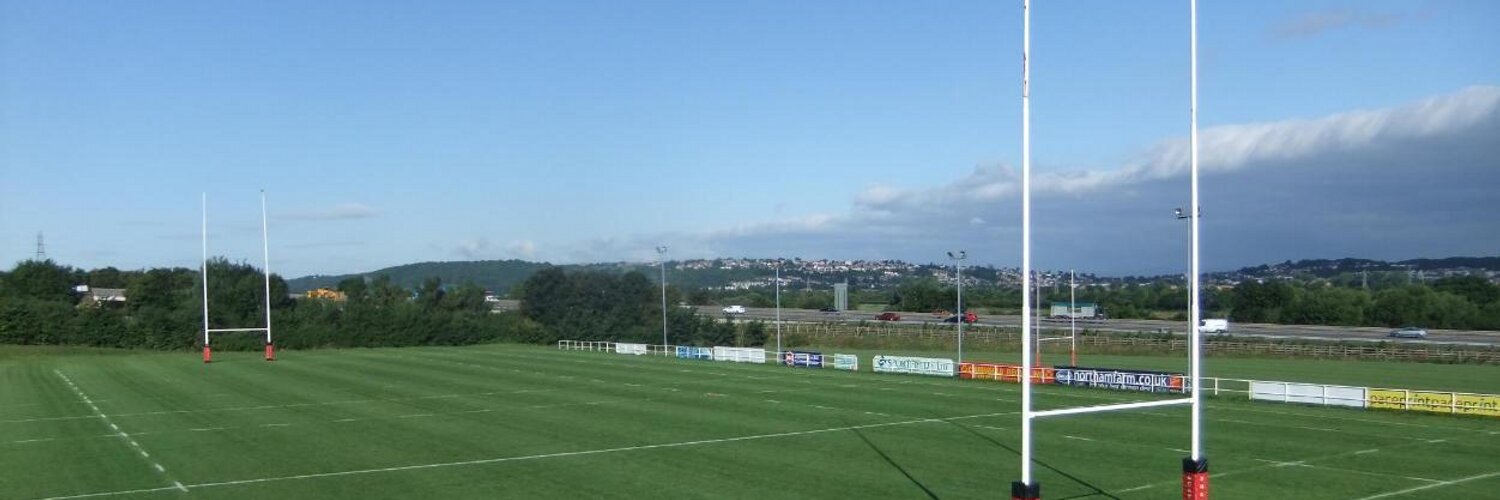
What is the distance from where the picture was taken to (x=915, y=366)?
57781 mm

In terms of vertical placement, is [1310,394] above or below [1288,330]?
above

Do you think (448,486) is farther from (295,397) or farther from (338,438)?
(295,397)

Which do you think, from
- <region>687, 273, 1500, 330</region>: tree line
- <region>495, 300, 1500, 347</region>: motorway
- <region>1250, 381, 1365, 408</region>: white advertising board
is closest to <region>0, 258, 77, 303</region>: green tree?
<region>687, 273, 1500, 330</region>: tree line

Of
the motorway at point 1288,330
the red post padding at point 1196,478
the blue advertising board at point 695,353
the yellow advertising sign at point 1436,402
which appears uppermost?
the red post padding at point 1196,478

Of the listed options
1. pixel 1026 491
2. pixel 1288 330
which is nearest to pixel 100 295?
pixel 1288 330

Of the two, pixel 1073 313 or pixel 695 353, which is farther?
pixel 695 353

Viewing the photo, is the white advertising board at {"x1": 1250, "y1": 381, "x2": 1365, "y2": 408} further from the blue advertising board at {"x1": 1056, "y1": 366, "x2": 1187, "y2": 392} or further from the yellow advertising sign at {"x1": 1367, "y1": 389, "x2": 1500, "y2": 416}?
the blue advertising board at {"x1": 1056, "y1": 366, "x2": 1187, "y2": 392}

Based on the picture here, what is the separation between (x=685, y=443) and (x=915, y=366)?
92.1 feet

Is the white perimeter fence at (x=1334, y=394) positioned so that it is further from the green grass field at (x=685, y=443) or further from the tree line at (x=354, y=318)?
the tree line at (x=354, y=318)

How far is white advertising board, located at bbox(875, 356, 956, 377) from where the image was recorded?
5597 centimetres

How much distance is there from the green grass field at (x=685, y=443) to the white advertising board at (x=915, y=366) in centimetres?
268

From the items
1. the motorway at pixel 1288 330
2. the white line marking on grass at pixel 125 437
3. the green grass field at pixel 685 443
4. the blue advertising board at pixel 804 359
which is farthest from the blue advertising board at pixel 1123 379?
the motorway at pixel 1288 330

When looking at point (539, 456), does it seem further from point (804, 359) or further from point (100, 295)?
point (100, 295)

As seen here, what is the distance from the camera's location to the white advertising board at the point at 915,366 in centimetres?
5597
